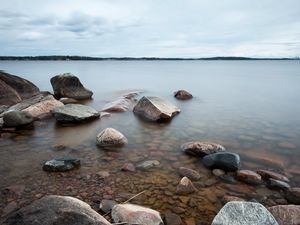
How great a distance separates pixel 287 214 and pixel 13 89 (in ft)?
41.4

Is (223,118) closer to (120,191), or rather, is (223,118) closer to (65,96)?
(120,191)

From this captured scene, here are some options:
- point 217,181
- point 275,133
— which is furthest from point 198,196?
point 275,133

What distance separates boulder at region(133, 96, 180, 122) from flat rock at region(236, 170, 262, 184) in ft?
15.4

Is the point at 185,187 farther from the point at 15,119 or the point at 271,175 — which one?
the point at 15,119

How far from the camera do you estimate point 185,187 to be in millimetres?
4789

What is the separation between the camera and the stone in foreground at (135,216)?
365 cm

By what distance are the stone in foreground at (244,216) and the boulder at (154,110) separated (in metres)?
6.29

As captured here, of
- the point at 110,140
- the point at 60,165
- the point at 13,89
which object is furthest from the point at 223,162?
the point at 13,89

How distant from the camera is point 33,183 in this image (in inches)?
194

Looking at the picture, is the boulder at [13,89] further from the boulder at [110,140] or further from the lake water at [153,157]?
the boulder at [110,140]

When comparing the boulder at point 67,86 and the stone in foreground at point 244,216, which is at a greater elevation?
the stone in foreground at point 244,216

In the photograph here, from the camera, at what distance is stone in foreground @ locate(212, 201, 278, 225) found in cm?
337

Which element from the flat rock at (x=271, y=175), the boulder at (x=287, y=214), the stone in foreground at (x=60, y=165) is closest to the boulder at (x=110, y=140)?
the stone in foreground at (x=60, y=165)

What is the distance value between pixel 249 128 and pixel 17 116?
724cm
